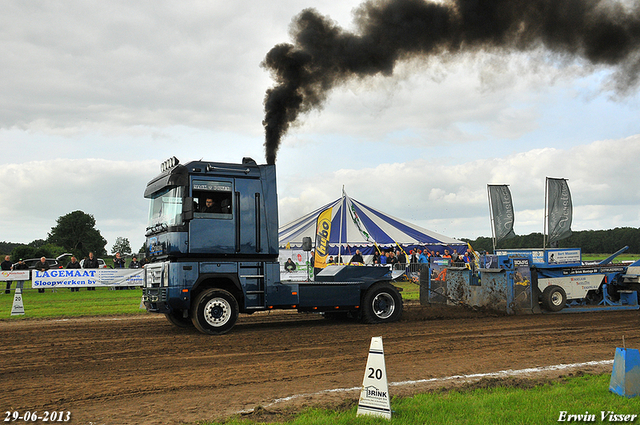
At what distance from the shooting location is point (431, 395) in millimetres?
5543

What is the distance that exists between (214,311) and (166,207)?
222cm

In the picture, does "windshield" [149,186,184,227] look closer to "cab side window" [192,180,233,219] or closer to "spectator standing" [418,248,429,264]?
"cab side window" [192,180,233,219]

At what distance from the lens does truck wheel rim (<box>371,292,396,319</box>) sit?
1187 centimetres

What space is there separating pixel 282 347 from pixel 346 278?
3091 mm

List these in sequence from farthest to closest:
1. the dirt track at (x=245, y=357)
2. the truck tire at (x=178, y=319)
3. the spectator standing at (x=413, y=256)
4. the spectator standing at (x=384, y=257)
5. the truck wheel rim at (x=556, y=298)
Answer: the spectator standing at (x=413, y=256) → the spectator standing at (x=384, y=257) → the truck wheel rim at (x=556, y=298) → the truck tire at (x=178, y=319) → the dirt track at (x=245, y=357)

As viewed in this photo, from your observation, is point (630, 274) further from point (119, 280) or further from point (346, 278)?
point (119, 280)

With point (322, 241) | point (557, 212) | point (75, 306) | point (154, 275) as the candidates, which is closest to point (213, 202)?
point (154, 275)

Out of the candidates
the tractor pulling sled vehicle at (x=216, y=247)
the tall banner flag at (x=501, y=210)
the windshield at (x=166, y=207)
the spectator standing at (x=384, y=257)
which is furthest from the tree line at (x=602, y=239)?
the windshield at (x=166, y=207)

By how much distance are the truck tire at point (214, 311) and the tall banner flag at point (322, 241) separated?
3962mm

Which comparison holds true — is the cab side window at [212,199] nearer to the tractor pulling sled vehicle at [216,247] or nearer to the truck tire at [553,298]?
the tractor pulling sled vehicle at [216,247]

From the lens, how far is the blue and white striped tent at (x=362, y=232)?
108 feet

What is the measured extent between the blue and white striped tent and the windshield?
20484 mm

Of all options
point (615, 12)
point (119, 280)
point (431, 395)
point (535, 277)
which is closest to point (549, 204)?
point (535, 277)

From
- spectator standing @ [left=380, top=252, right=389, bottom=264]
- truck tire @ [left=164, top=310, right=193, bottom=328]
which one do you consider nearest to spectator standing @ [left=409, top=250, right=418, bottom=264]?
spectator standing @ [left=380, top=252, right=389, bottom=264]
